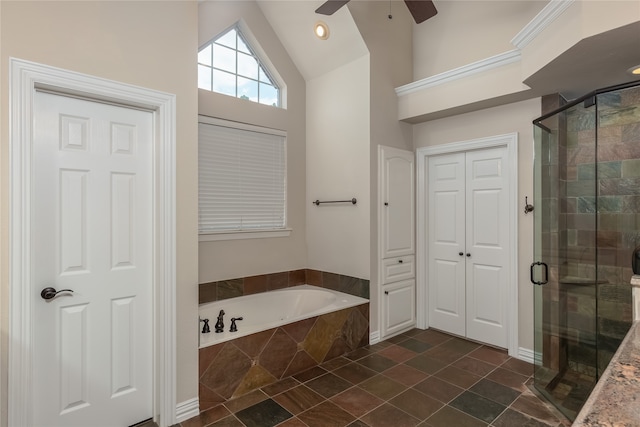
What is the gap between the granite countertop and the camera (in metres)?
0.79

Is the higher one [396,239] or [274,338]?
[396,239]

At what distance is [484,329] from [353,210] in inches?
72.6

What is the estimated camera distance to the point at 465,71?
131 inches

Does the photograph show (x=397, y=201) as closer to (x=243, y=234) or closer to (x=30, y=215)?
(x=243, y=234)

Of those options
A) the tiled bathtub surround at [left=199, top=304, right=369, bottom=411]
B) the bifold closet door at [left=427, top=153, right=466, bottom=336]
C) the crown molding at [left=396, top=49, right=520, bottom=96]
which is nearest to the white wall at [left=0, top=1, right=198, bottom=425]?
the tiled bathtub surround at [left=199, top=304, right=369, bottom=411]

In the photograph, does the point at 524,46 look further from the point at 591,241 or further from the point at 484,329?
the point at 484,329

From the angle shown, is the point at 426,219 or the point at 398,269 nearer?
the point at 398,269

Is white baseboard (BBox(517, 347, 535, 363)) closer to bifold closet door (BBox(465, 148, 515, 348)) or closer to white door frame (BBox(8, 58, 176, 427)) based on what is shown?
bifold closet door (BBox(465, 148, 515, 348))

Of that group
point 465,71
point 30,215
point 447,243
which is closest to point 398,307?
point 447,243

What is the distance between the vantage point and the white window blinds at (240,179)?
11.3 feet

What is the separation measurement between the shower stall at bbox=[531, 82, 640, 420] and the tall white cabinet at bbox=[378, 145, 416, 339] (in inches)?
53.5

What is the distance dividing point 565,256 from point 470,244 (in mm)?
1079

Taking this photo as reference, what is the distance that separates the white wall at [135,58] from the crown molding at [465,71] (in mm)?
2300

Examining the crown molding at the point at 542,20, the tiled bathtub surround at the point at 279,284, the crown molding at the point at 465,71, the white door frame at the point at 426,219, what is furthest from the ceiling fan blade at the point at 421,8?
the tiled bathtub surround at the point at 279,284
